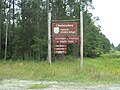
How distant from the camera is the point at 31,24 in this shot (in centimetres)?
5134

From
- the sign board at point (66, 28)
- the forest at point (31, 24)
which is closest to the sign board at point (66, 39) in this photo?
the sign board at point (66, 28)

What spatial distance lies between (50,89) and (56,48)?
32.2ft

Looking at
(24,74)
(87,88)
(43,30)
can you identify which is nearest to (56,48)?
(24,74)

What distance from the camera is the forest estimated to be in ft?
158

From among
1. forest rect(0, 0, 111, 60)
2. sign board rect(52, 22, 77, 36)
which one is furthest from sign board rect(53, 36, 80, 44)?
forest rect(0, 0, 111, 60)

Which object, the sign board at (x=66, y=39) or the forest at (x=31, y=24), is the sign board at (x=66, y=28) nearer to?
the sign board at (x=66, y=39)

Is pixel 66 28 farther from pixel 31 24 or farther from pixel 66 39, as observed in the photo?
pixel 31 24

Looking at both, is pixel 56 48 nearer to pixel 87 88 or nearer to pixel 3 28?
pixel 87 88

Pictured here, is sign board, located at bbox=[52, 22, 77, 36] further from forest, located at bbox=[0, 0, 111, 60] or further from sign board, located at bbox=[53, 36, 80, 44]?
forest, located at bbox=[0, 0, 111, 60]

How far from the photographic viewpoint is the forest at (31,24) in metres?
48.2

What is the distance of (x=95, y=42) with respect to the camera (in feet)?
235

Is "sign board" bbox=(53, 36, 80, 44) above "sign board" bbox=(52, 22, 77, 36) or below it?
below

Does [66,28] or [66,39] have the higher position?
[66,28]

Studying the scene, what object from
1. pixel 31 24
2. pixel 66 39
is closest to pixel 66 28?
pixel 66 39
